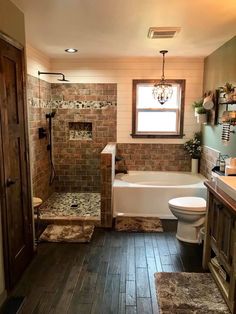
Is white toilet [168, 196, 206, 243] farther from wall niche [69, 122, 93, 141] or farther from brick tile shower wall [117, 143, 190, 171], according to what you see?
wall niche [69, 122, 93, 141]

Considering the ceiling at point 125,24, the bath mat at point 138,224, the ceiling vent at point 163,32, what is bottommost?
the bath mat at point 138,224

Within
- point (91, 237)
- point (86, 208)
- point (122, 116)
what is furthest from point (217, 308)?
point (122, 116)

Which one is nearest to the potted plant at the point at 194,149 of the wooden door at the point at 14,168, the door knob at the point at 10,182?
the wooden door at the point at 14,168

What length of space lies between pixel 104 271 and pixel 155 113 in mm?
2953

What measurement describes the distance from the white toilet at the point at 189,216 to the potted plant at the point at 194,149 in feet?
5.03

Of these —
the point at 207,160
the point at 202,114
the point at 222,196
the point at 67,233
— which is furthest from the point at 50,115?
the point at 222,196

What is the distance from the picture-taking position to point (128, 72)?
4.58 m

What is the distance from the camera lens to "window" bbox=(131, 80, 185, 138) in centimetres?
463

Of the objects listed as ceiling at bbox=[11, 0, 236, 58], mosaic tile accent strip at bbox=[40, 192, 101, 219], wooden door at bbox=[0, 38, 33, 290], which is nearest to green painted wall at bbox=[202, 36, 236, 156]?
ceiling at bbox=[11, 0, 236, 58]

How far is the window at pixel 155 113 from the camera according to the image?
Result: 4.63 meters

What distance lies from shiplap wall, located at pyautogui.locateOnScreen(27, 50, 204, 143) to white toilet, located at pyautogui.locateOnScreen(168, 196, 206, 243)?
1.95m

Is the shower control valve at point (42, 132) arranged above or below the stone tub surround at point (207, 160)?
above

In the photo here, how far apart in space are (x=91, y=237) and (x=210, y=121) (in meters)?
2.44

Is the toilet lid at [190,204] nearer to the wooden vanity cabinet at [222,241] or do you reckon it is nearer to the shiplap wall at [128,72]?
the wooden vanity cabinet at [222,241]
